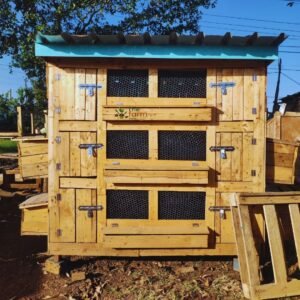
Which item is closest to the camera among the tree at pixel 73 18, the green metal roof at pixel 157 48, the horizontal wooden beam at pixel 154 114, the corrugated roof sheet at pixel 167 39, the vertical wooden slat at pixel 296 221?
the vertical wooden slat at pixel 296 221

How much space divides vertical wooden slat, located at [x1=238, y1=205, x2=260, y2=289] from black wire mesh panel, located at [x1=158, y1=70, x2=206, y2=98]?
62.4 inches

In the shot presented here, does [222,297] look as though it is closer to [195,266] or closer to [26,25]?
[195,266]

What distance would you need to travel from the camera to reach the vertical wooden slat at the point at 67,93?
5.49 m

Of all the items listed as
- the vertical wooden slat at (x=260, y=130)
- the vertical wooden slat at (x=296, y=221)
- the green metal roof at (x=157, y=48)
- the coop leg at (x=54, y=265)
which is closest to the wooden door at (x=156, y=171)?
the green metal roof at (x=157, y=48)

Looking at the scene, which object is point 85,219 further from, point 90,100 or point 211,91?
point 211,91

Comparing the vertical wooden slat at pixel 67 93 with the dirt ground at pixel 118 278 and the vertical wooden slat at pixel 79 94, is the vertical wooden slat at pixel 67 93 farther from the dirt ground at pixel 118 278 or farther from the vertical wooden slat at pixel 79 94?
the dirt ground at pixel 118 278

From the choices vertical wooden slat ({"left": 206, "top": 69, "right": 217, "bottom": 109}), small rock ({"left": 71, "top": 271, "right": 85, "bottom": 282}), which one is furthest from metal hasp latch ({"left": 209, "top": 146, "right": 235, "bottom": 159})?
small rock ({"left": 71, "top": 271, "right": 85, "bottom": 282})

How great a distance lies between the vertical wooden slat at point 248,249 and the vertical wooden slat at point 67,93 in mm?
2412

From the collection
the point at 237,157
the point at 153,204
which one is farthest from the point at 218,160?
the point at 153,204

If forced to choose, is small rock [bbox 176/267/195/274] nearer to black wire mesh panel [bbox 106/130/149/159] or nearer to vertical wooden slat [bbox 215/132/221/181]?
vertical wooden slat [bbox 215/132/221/181]

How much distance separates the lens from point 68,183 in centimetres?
557

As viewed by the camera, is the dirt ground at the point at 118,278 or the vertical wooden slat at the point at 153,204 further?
the vertical wooden slat at the point at 153,204

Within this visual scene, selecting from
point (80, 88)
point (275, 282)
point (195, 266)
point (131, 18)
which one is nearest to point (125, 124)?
point (80, 88)

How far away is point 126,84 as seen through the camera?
5512mm
